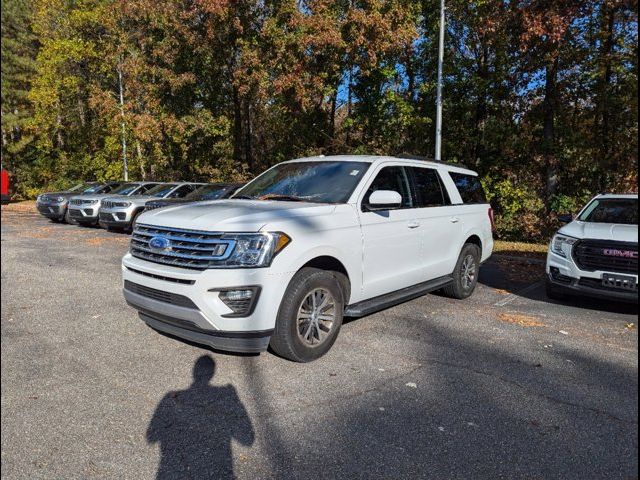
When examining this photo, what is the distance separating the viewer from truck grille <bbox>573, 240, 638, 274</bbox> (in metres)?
4.87

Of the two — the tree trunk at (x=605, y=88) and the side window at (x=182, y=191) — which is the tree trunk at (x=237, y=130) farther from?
the tree trunk at (x=605, y=88)

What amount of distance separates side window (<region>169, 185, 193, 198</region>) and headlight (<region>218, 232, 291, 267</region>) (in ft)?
36.7

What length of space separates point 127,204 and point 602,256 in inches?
473

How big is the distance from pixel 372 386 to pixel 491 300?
3676mm

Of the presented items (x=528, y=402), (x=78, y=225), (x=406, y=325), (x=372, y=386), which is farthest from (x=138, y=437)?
(x=78, y=225)

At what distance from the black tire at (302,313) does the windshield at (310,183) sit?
89 cm

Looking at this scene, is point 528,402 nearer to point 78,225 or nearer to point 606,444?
point 606,444

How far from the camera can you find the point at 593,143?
41.8 ft

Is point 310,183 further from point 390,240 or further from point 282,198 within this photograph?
point 390,240

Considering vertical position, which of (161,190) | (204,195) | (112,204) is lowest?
(112,204)

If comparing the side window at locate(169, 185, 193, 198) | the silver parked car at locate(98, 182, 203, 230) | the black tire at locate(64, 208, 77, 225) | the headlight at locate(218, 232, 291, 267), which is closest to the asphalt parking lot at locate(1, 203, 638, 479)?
the headlight at locate(218, 232, 291, 267)

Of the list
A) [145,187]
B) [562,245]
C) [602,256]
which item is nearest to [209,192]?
[145,187]

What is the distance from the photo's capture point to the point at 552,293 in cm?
639

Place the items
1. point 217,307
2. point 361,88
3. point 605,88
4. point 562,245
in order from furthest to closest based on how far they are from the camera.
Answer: point 361,88 < point 605,88 < point 562,245 < point 217,307
